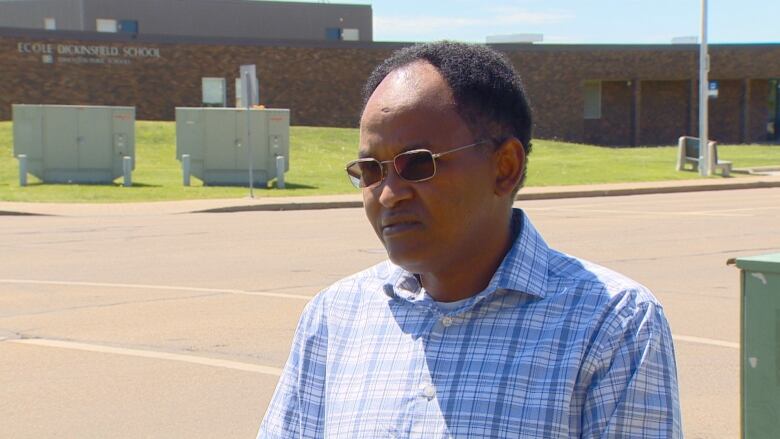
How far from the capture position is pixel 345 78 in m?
51.2

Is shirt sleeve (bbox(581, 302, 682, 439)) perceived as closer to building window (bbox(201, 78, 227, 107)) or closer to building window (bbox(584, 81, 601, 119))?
building window (bbox(201, 78, 227, 107))

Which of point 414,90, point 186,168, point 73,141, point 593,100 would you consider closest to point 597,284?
point 414,90

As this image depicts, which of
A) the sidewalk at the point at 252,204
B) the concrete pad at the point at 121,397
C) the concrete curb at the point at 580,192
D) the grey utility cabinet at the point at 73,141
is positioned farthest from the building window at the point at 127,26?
the concrete pad at the point at 121,397

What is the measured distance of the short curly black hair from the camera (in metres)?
2.46

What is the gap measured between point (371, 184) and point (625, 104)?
57.2 metres

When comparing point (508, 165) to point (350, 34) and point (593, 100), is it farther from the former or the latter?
point (350, 34)

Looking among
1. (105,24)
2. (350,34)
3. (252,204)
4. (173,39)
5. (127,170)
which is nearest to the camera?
(252,204)

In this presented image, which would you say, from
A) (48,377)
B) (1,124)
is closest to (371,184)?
(48,377)

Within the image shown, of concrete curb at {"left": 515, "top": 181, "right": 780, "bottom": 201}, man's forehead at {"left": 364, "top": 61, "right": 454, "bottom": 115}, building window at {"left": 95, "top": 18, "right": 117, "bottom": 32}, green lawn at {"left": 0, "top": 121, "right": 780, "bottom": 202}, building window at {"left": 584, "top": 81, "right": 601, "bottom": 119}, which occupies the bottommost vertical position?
concrete curb at {"left": 515, "top": 181, "right": 780, "bottom": 201}

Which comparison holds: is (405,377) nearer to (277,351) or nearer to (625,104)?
(277,351)

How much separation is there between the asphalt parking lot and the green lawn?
517 centimetres

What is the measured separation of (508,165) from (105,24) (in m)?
58.5

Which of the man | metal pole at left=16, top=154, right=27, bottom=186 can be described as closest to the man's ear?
the man

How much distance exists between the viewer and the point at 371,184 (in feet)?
8.38
